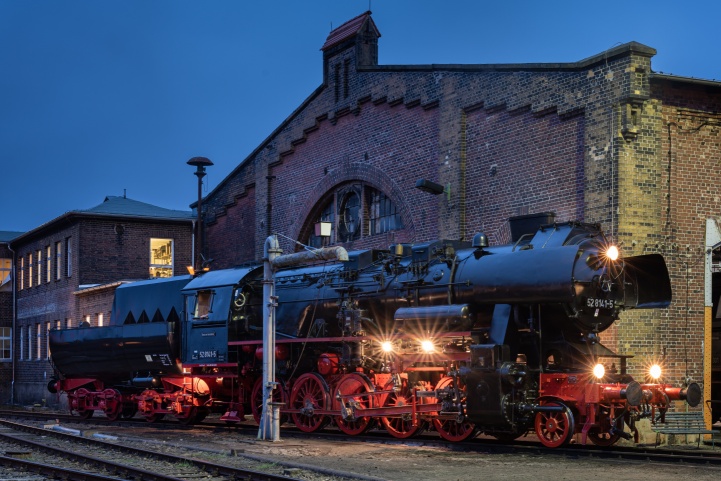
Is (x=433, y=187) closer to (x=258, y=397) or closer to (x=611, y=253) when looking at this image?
(x=258, y=397)

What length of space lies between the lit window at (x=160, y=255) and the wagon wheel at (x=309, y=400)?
19217 millimetres

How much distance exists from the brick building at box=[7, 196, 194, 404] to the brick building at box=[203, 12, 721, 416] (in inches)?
390

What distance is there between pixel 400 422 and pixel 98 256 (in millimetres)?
21905

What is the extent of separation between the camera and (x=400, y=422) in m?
17.1

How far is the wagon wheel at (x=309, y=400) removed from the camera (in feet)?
58.7

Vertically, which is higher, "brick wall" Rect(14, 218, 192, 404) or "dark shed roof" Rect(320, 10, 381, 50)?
"dark shed roof" Rect(320, 10, 381, 50)

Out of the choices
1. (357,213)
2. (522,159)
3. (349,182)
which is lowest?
(357,213)

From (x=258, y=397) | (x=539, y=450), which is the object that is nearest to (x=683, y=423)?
(x=539, y=450)

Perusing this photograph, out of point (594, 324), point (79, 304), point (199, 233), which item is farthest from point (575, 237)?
point (79, 304)

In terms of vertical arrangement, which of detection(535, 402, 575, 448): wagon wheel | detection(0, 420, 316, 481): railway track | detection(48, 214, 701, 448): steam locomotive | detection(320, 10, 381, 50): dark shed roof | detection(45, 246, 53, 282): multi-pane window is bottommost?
detection(0, 420, 316, 481): railway track

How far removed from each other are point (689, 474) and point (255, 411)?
385 inches

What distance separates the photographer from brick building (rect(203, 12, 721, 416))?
57.0ft

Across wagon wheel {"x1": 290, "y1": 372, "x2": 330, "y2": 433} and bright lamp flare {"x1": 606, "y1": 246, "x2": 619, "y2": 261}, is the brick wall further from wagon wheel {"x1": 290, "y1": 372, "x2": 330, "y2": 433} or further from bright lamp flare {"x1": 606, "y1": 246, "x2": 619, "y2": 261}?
bright lamp flare {"x1": 606, "y1": 246, "x2": 619, "y2": 261}

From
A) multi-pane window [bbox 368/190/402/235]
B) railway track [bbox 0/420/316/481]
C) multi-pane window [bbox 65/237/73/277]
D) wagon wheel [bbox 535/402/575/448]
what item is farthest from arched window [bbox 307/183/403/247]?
multi-pane window [bbox 65/237/73/277]
